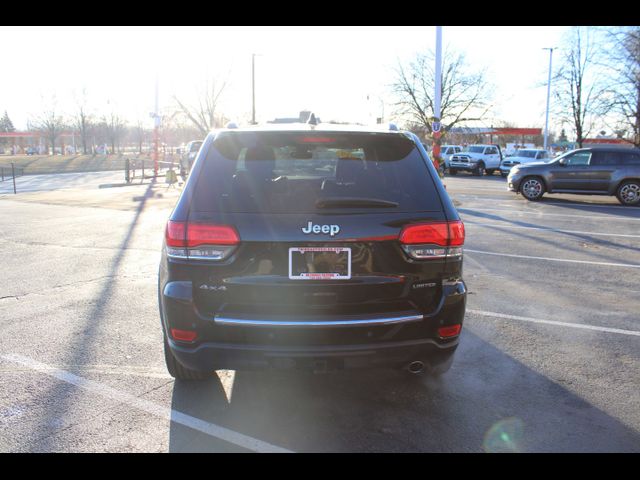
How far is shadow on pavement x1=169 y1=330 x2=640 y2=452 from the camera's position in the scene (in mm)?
2959

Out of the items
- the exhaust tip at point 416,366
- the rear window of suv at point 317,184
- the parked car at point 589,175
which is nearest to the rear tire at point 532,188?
the parked car at point 589,175

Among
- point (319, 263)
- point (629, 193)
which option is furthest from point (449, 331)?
point (629, 193)

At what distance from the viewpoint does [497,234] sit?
Answer: 10.4m

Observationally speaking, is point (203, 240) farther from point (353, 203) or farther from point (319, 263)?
point (353, 203)

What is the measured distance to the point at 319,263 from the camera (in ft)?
9.66

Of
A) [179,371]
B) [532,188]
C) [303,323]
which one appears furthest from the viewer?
[532,188]

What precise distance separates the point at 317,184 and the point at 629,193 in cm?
1576

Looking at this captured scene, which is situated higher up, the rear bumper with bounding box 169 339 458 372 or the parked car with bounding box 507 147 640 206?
the parked car with bounding box 507 147 640 206

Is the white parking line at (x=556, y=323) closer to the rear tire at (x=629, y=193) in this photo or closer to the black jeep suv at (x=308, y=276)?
the black jeep suv at (x=308, y=276)

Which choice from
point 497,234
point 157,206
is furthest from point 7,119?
point 497,234

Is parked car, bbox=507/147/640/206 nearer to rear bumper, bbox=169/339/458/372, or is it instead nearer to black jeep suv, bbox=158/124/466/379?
black jeep suv, bbox=158/124/466/379

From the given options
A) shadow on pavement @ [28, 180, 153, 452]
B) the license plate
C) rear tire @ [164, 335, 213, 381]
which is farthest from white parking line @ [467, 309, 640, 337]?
shadow on pavement @ [28, 180, 153, 452]

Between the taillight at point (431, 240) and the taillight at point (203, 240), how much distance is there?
38.4 inches

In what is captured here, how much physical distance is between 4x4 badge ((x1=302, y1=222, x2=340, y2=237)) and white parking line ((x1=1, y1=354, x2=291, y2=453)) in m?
1.22
